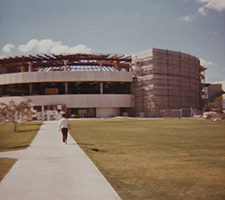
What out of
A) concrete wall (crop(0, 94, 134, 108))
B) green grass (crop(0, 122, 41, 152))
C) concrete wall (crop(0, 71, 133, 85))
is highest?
concrete wall (crop(0, 71, 133, 85))

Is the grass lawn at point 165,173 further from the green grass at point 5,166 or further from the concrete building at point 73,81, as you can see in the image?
the concrete building at point 73,81

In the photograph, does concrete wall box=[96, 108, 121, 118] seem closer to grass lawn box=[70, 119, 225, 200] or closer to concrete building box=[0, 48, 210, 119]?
concrete building box=[0, 48, 210, 119]

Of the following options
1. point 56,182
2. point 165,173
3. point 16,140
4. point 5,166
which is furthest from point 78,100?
point 56,182

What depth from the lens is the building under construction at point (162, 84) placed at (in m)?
53.8

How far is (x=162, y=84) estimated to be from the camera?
54.3m

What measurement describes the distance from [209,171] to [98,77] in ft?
167

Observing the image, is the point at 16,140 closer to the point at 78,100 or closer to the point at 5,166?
the point at 5,166

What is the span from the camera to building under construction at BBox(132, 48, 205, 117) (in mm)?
53781

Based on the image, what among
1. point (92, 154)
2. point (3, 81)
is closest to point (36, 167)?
point (92, 154)

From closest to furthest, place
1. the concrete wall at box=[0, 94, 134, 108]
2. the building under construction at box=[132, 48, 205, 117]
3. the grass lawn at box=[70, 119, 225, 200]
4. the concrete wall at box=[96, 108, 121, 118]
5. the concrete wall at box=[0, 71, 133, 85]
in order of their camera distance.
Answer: the grass lawn at box=[70, 119, 225, 200] → the building under construction at box=[132, 48, 205, 117] → the concrete wall at box=[0, 71, 133, 85] → the concrete wall at box=[0, 94, 134, 108] → the concrete wall at box=[96, 108, 121, 118]

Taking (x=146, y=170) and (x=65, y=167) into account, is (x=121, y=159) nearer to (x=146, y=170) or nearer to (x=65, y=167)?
(x=146, y=170)

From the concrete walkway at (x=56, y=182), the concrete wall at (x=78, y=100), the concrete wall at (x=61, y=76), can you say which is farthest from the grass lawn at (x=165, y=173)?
the concrete wall at (x=61, y=76)

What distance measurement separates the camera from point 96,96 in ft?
186

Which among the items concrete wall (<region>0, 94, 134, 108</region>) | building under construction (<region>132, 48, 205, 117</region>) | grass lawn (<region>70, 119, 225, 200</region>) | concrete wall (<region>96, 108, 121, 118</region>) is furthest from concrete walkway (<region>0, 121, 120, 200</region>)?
concrete wall (<region>96, 108, 121, 118</region>)
